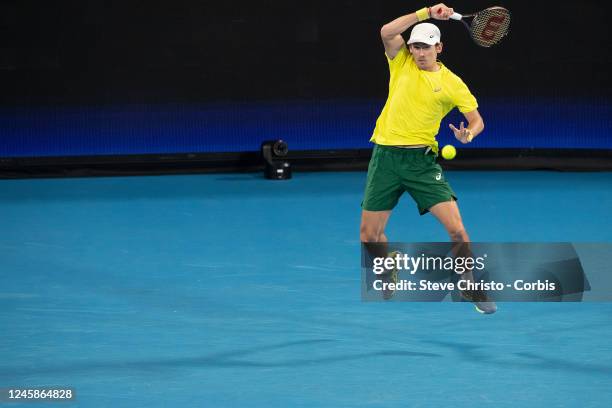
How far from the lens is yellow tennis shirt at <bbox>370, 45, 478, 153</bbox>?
8094 mm

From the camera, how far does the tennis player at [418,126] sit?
26.4 ft

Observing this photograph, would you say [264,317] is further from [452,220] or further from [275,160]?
[275,160]

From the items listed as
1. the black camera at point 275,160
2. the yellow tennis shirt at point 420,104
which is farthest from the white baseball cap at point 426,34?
the black camera at point 275,160

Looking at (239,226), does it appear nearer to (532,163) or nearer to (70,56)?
(70,56)

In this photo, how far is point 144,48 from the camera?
16.2 m

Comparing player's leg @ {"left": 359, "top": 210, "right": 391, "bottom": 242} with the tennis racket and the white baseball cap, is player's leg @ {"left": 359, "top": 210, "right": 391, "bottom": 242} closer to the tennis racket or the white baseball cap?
the white baseball cap

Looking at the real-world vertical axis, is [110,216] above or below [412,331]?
above

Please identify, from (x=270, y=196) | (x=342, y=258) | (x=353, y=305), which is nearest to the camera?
(x=353, y=305)

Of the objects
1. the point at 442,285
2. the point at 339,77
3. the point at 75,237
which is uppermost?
the point at 339,77

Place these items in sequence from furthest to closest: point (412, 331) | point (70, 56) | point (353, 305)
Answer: point (70, 56) → point (353, 305) → point (412, 331)

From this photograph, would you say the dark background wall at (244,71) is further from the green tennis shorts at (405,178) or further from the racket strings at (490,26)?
the green tennis shorts at (405,178)

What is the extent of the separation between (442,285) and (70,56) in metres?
8.49

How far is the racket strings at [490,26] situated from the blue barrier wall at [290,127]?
25.7 feet

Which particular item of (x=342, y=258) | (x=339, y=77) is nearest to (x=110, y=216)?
(x=342, y=258)
